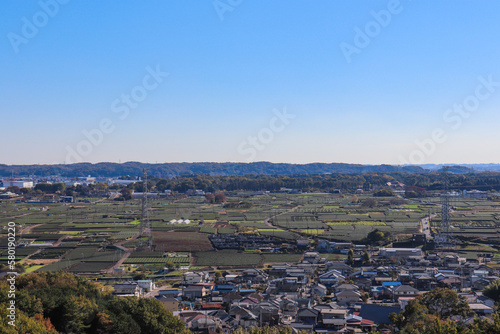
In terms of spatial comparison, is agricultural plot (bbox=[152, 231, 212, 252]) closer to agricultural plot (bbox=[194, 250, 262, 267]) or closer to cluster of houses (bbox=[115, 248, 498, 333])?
agricultural plot (bbox=[194, 250, 262, 267])

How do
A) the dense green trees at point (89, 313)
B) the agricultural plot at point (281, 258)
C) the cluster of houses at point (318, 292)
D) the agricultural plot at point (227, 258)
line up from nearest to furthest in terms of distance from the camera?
1. the dense green trees at point (89, 313)
2. the cluster of houses at point (318, 292)
3. the agricultural plot at point (227, 258)
4. the agricultural plot at point (281, 258)

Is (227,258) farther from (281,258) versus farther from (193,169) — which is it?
(193,169)

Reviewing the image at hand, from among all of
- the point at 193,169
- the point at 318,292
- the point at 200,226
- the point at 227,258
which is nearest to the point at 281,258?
the point at 227,258

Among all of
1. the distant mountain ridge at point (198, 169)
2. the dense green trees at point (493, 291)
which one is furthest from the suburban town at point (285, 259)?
the distant mountain ridge at point (198, 169)

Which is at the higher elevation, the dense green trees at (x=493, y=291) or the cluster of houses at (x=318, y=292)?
the dense green trees at (x=493, y=291)

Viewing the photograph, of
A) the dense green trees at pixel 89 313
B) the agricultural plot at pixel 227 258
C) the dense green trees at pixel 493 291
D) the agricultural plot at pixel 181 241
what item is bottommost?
the agricultural plot at pixel 227 258

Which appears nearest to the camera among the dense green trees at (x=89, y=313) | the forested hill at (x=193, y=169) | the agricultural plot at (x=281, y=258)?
the dense green trees at (x=89, y=313)

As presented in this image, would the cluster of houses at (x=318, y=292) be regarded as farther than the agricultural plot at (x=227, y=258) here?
No

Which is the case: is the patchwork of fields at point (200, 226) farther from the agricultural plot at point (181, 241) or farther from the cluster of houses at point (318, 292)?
the cluster of houses at point (318, 292)
